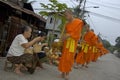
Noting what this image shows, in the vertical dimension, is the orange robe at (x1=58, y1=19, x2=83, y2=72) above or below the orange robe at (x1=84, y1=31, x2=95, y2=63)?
above

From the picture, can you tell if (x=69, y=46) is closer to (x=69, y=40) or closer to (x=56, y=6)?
(x=69, y=40)

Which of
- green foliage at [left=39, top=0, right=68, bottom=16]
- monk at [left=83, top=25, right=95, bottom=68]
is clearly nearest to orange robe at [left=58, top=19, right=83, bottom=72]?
monk at [left=83, top=25, right=95, bottom=68]

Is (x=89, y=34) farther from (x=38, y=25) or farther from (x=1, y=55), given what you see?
(x=38, y=25)

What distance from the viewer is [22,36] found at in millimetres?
8992

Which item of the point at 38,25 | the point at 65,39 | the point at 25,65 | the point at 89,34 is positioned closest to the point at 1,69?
the point at 25,65

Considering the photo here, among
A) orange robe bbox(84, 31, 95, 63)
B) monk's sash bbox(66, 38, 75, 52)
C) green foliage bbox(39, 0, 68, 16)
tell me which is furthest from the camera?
green foliage bbox(39, 0, 68, 16)

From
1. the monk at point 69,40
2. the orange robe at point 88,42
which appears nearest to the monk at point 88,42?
the orange robe at point 88,42

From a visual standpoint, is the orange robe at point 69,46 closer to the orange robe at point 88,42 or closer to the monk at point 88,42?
the monk at point 88,42

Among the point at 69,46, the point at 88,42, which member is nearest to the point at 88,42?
the point at 88,42

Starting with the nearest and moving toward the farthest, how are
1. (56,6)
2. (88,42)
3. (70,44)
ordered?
(70,44) → (88,42) → (56,6)

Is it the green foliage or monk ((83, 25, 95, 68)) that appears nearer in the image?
monk ((83, 25, 95, 68))

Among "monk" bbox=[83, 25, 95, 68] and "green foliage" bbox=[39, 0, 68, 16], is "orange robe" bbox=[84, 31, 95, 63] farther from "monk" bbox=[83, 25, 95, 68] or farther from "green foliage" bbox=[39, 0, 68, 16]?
"green foliage" bbox=[39, 0, 68, 16]

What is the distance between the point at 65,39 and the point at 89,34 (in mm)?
5465

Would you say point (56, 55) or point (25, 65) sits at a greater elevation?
point (25, 65)
